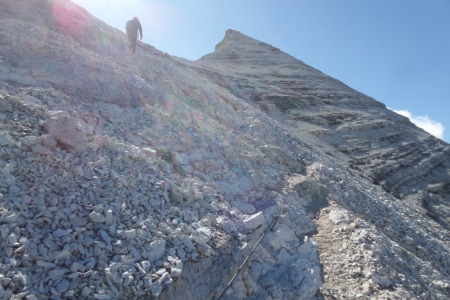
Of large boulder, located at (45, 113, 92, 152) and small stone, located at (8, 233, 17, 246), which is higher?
large boulder, located at (45, 113, 92, 152)

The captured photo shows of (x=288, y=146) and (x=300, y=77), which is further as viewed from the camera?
(x=300, y=77)

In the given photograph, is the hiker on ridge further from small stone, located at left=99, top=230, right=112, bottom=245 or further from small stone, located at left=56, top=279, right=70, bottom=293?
small stone, located at left=56, top=279, right=70, bottom=293

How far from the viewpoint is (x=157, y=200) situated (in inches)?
282

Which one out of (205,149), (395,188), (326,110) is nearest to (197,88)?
(205,149)

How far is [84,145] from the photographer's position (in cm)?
729

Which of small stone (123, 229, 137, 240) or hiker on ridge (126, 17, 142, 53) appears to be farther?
hiker on ridge (126, 17, 142, 53)

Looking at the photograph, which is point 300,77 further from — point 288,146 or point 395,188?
point 288,146

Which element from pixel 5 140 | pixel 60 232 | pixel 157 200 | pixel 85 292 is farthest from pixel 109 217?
pixel 5 140

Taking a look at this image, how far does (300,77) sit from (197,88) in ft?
87.4

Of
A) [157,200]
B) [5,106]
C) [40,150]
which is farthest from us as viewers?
[5,106]

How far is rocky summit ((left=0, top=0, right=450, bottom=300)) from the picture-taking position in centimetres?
547

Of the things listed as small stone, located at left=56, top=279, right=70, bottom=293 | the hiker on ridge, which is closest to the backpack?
the hiker on ridge

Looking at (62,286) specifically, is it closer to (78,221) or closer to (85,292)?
(85,292)

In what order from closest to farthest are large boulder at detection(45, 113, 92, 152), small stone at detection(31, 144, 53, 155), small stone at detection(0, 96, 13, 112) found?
small stone at detection(31, 144, 53, 155) → large boulder at detection(45, 113, 92, 152) → small stone at detection(0, 96, 13, 112)
